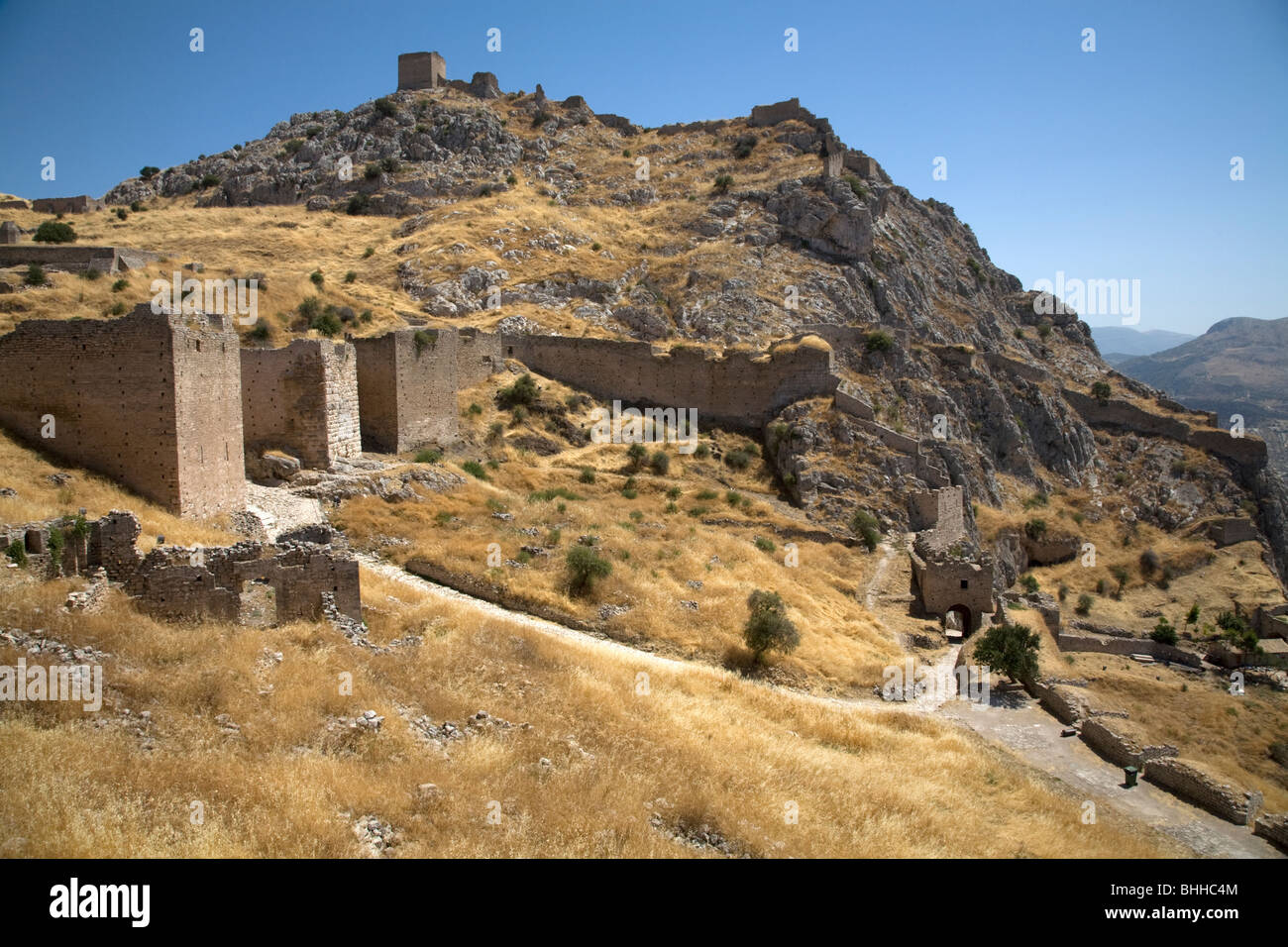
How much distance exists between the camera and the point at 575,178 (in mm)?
54938

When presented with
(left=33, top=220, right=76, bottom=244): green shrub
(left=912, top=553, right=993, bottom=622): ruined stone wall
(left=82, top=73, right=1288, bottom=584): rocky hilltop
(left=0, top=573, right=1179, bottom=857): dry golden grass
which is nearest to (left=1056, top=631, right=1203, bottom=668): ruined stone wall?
(left=82, top=73, right=1288, bottom=584): rocky hilltop

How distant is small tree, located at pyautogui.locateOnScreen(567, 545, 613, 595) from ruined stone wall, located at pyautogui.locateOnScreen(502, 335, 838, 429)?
53.4 feet

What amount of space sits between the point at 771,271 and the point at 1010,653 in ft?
102

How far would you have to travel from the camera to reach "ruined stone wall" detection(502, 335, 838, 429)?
2981cm

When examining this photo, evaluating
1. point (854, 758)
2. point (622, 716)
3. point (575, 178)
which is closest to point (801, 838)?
point (622, 716)

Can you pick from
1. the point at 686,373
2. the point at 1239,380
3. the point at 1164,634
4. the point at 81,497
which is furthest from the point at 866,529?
the point at 1239,380

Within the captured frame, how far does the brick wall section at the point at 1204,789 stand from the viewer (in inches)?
442

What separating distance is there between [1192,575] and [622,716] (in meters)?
32.8

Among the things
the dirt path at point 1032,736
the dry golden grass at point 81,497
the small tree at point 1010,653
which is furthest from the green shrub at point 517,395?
the small tree at point 1010,653

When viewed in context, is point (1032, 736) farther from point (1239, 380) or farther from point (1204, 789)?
point (1239, 380)

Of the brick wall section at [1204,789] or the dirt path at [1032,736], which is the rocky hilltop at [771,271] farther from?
the brick wall section at [1204,789]

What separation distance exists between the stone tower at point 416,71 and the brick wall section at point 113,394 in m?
56.1

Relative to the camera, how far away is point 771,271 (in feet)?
142
